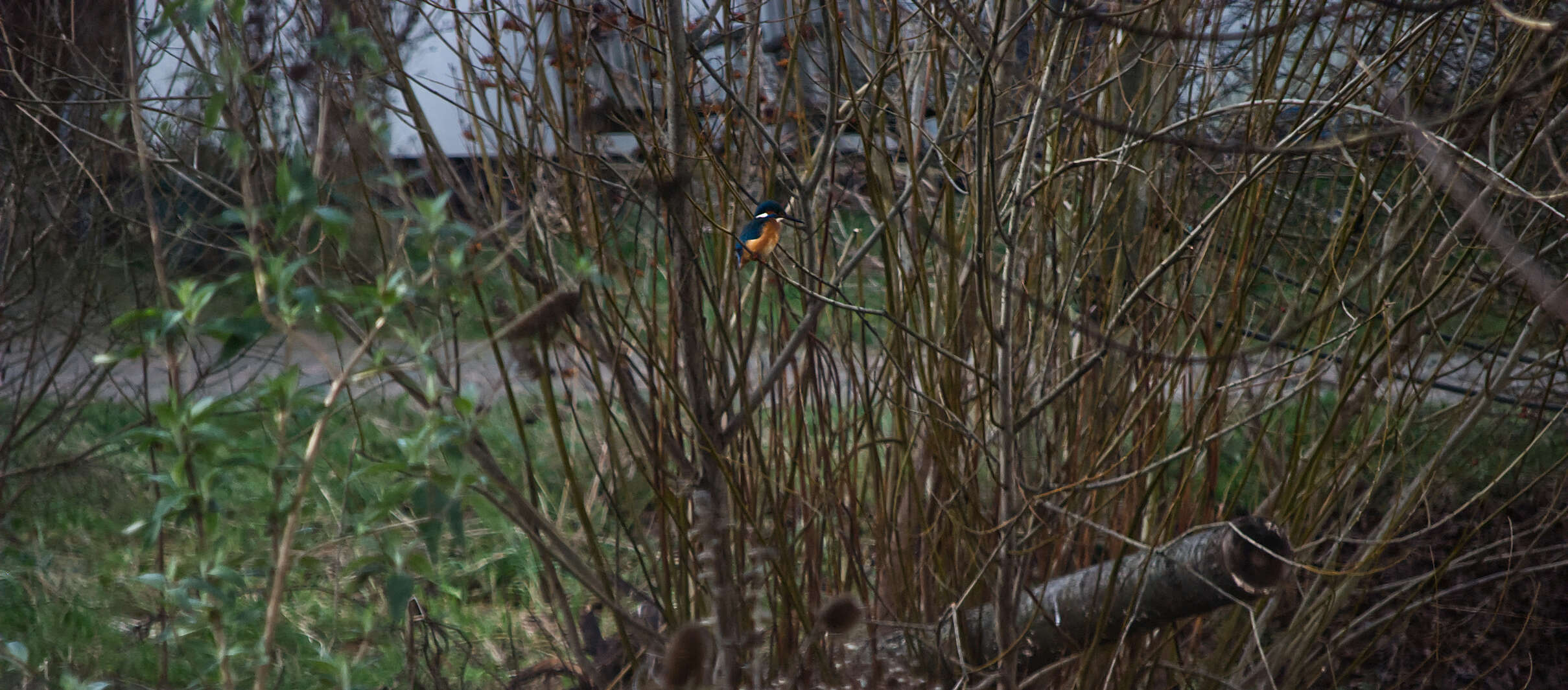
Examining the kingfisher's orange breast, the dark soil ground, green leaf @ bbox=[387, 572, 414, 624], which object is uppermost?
the kingfisher's orange breast

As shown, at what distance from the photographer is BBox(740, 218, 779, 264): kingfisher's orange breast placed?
84.5 inches

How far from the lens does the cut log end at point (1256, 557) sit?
6.68 ft

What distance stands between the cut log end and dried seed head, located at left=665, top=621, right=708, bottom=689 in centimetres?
95

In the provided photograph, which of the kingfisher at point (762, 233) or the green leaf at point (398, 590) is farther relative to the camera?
the kingfisher at point (762, 233)

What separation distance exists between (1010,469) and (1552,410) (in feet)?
10.9

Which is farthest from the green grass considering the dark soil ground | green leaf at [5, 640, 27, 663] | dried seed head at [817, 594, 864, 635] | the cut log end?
the dark soil ground

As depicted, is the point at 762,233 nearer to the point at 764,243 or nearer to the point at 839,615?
the point at 764,243

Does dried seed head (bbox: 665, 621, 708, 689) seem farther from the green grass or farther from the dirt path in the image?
the dirt path

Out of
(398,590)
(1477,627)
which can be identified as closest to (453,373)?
(1477,627)

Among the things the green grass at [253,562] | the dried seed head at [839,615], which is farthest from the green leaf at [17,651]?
the dried seed head at [839,615]

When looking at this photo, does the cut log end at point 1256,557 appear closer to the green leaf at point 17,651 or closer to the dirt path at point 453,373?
the dirt path at point 453,373

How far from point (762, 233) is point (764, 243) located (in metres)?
0.03

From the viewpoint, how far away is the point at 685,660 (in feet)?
5.77

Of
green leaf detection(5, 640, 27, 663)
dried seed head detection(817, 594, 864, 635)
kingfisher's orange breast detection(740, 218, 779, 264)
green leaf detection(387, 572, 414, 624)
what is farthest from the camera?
kingfisher's orange breast detection(740, 218, 779, 264)
